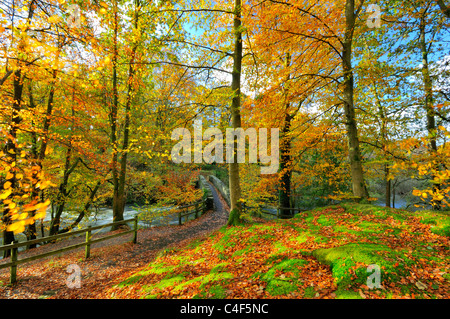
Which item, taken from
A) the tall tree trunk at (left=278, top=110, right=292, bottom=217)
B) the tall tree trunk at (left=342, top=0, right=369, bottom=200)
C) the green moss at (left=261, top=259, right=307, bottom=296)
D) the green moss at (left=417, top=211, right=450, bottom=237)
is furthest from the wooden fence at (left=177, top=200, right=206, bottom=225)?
the green moss at (left=417, top=211, right=450, bottom=237)

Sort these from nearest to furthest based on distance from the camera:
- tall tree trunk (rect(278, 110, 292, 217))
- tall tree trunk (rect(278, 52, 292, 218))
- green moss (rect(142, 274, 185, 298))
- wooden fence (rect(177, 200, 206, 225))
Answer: green moss (rect(142, 274, 185, 298)) < tall tree trunk (rect(278, 52, 292, 218)) < tall tree trunk (rect(278, 110, 292, 217)) < wooden fence (rect(177, 200, 206, 225))

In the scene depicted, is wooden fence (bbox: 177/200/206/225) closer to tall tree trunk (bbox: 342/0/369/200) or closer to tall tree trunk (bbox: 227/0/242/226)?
tall tree trunk (bbox: 227/0/242/226)

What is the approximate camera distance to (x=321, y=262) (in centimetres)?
321

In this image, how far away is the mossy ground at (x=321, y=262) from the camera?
2.50 m

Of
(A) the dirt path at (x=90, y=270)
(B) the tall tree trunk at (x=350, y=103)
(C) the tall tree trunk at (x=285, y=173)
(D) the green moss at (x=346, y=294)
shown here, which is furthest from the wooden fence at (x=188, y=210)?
(D) the green moss at (x=346, y=294)

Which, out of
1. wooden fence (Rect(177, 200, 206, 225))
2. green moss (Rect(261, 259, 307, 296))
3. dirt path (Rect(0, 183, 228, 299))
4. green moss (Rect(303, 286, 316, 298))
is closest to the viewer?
green moss (Rect(303, 286, 316, 298))

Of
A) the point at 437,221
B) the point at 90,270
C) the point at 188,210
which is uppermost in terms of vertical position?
the point at 437,221

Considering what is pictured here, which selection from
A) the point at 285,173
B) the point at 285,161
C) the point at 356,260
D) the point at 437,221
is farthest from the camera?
the point at 285,173

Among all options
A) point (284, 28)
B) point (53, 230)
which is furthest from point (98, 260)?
point (284, 28)

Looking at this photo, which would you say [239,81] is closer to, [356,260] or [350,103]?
[350,103]

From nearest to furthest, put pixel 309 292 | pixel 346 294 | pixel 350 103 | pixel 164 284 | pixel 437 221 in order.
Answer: pixel 346 294 < pixel 309 292 < pixel 164 284 < pixel 437 221 < pixel 350 103

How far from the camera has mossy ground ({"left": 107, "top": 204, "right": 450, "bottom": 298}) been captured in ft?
8.20

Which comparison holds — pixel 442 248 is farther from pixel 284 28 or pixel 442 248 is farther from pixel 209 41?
pixel 209 41

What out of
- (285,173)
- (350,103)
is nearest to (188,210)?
(285,173)
